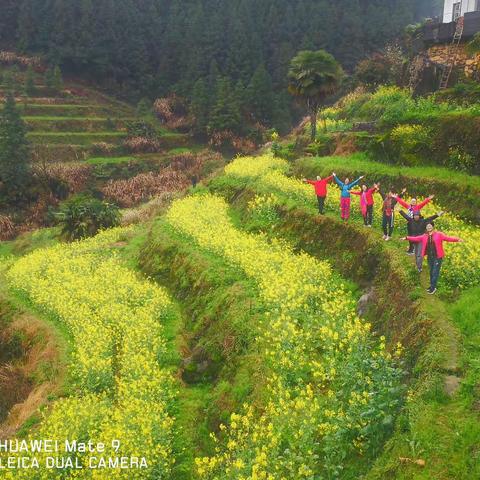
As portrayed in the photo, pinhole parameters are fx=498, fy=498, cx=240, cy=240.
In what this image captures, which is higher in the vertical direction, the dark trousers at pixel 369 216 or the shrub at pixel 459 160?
the shrub at pixel 459 160

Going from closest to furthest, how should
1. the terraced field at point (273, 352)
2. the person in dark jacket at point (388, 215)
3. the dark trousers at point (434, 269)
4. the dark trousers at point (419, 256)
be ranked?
the terraced field at point (273, 352)
the dark trousers at point (434, 269)
the dark trousers at point (419, 256)
the person in dark jacket at point (388, 215)

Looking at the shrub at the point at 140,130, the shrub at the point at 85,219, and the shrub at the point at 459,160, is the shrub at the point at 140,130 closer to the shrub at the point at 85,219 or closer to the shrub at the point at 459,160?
the shrub at the point at 85,219

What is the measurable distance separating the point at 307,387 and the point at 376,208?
33.7 feet

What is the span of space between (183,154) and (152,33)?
37.4 m

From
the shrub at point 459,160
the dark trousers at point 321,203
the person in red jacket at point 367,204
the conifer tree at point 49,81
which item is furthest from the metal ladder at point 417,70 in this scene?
the conifer tree at point 49,81

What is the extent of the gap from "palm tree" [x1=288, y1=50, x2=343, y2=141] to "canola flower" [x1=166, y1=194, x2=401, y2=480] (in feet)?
55.3

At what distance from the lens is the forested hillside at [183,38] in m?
80.9

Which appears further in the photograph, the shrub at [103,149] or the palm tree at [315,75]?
the shrub at [103,149]

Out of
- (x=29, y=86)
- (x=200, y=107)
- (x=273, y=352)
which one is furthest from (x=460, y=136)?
(x=29, y=86)

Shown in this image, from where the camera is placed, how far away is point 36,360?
1783 cm

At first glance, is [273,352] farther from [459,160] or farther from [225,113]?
[225,113]

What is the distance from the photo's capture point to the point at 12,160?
46.6m

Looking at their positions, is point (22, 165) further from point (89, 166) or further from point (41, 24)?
point (41, 24)

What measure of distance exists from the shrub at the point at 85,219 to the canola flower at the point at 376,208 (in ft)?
30.2
